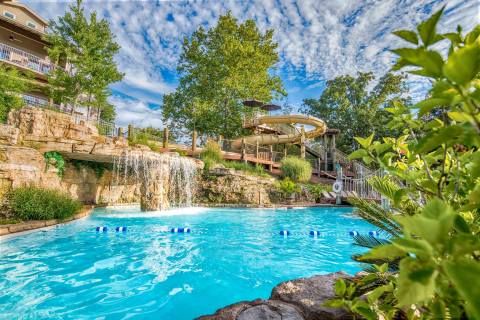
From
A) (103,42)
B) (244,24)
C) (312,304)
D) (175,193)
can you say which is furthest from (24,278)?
(244,24)

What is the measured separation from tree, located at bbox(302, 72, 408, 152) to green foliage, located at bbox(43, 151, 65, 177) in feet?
92.1

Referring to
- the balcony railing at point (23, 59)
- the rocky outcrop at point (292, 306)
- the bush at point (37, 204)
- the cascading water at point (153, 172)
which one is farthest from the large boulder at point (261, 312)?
the balcony railing at point (23, 59)

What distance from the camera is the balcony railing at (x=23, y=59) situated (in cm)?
2109

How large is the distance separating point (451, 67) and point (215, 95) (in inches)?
1026

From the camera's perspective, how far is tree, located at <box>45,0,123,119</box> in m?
18.0

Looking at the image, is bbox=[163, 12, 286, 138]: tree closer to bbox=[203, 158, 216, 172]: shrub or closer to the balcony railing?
bbox=[203, 158, 216, 172]: shrub

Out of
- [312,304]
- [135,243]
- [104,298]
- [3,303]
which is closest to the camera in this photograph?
[312,304]

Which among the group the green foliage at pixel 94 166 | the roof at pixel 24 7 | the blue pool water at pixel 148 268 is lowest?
the blue pool water at pixel 148 268

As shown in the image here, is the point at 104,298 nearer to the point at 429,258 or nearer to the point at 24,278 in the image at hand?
the point at 24,278

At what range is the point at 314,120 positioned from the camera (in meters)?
21.1

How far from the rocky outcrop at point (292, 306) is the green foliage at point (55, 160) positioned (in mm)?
10695

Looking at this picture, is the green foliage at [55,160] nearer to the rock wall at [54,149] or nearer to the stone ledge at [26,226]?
the rock wall at [54,149]

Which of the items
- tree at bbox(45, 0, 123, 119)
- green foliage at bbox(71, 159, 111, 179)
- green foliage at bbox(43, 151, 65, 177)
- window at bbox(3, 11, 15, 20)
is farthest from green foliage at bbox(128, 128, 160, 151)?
window at bbox(3, 11, 15, 20)

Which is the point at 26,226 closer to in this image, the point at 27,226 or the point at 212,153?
the point at 27,226
